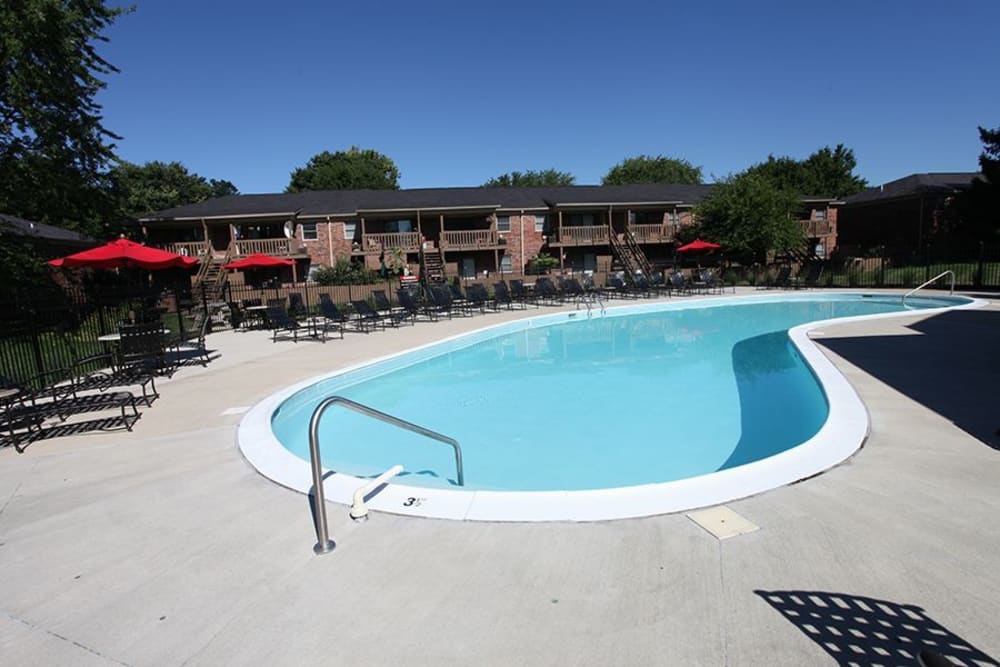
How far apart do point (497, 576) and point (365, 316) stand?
49.0ft

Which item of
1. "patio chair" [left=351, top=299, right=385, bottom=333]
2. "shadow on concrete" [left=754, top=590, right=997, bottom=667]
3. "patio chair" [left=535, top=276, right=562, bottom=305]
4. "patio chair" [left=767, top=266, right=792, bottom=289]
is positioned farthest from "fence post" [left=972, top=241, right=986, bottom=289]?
"shadow on concrete" [left=754, top=590, right=997, bottom=667]

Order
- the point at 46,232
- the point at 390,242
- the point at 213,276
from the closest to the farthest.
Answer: the point at 46,232 < the point at 213,276 < the point at 390,242

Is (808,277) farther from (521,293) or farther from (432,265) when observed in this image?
(432,265)

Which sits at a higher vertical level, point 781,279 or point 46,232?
point 46,232

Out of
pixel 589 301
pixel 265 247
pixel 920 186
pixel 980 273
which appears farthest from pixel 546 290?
pixel 920 186

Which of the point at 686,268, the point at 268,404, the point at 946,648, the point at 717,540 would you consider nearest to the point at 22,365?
the point at 268,404

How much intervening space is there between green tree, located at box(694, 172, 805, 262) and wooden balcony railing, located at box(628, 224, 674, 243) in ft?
12.1

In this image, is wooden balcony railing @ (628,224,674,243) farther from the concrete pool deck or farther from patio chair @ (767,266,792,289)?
the concrete pool deck

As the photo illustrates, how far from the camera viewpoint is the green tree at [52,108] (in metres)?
16.6

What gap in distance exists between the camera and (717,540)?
3.36m

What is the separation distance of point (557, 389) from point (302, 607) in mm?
7530

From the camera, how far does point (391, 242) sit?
1195 inches

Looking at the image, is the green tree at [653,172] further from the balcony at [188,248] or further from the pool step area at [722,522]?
the pool step area at [722,522]

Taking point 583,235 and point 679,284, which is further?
point 583,235
